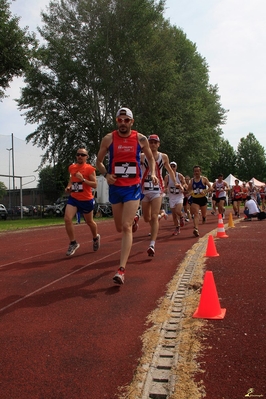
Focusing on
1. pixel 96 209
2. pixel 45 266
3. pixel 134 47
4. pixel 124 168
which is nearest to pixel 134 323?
pixel 124 168

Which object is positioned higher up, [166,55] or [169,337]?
[166,55]

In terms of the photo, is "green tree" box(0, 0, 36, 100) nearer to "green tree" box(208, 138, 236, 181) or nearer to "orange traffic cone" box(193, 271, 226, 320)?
"orange traffic cone" box(193, 271, 226, 320)

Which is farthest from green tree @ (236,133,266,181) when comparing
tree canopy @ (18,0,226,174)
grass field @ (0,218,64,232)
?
grass field @ (0,218,64,232)

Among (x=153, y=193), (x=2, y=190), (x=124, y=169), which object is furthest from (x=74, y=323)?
(x=2, y=190)

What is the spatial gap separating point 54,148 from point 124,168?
95.3 feet

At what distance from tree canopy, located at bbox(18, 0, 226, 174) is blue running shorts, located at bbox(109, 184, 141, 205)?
85.0 feet

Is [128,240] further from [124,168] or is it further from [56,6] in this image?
[56,6]

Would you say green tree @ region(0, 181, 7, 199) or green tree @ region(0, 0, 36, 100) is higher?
green tree @ region(0, 0, 36, 100)

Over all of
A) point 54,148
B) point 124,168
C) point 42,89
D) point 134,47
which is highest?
point 134,47

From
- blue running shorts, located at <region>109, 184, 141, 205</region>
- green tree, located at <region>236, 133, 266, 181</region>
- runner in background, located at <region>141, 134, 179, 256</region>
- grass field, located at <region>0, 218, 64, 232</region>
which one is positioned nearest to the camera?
blue running shorts, located at <region>109, 184, 141, 205</region>

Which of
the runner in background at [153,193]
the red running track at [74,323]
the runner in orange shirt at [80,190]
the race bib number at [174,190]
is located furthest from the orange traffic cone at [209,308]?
the race bib number at [174,190]

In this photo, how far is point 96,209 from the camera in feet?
97.3

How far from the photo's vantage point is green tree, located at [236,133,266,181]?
90.8 m

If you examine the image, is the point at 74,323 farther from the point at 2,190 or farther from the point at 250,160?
the point at 250,160
